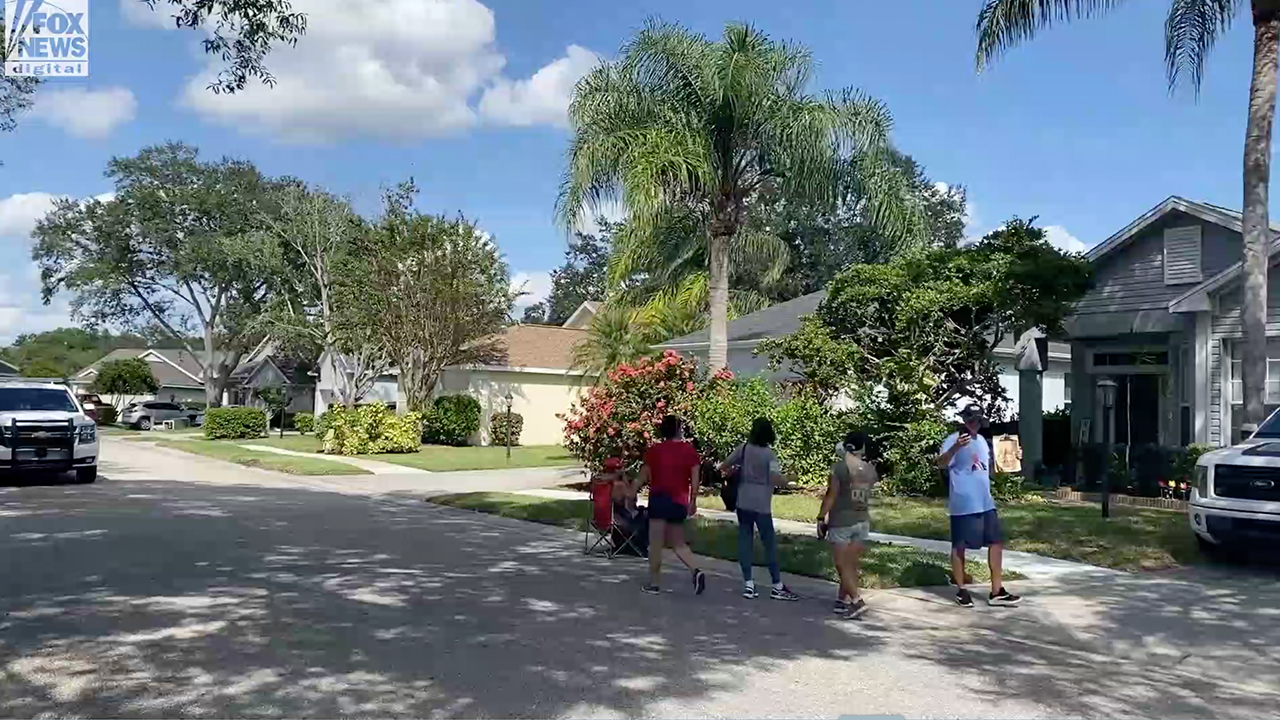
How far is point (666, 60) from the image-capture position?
68.0 feet

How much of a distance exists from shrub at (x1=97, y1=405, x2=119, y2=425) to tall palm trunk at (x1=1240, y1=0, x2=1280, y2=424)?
6241 cm

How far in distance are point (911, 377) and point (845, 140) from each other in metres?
5.21

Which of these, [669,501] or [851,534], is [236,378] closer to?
[669,501]

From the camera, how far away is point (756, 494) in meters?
9.66

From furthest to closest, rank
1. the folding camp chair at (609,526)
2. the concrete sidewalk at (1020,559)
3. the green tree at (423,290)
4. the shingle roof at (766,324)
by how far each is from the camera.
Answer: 1. the green tree at (423,290)
2. the shingle roof at (766,324)
3. the folding camp chair at (609,526)
4. the concrete sidewalk at (1020,559)

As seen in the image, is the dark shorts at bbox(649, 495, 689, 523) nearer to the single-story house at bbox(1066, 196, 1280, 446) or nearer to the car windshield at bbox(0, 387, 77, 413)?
the single-story house at bbox(1066, 196, 1280, 446)

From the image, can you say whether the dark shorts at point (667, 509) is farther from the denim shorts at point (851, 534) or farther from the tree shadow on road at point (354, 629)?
the denim shorts at point (851, 534)

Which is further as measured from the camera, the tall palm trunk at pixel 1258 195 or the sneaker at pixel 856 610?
the tall palm trunk at pixel 1258 195

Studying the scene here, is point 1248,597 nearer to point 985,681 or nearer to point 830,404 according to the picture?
point 985,681

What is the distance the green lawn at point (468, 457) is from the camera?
27.6 m

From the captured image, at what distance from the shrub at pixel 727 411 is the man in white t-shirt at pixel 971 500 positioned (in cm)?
861

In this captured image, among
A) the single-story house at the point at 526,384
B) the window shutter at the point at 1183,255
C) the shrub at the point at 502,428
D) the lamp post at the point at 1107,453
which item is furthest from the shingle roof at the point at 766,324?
the lamp post at the point at 1107,453

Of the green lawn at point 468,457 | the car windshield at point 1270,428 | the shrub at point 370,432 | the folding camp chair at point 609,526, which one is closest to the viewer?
the car windshield at point 1270,428

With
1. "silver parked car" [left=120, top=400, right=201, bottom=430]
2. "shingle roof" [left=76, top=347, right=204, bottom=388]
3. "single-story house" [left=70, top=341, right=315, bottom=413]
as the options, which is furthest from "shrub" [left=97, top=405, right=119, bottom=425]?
"shingle roof" [left=76, top=347, right=204, bottom=388]
